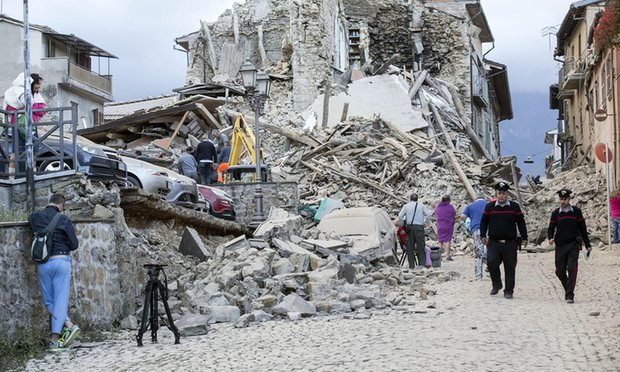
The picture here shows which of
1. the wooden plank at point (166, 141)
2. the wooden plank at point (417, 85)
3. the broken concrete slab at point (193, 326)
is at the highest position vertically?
the wooden plank at point (417, 85)

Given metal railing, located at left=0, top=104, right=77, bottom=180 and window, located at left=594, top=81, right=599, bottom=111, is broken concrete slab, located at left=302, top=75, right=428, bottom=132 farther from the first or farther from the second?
metal railing, located at left=0, top=104, right=77, bottom=180

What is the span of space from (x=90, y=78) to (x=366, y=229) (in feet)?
93.3

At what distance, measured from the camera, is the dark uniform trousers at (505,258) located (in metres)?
14.5

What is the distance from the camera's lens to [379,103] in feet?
130

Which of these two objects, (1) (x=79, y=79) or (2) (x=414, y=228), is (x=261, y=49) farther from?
(2) (x=414, y=228)

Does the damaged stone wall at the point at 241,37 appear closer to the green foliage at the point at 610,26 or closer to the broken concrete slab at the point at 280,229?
the green foliage at the point at 610,26

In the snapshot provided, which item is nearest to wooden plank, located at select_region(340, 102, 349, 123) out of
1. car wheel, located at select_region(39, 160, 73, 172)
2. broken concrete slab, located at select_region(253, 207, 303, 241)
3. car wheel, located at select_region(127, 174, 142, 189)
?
broken concrete slab, located at select_region(253, 207, 303, 241)

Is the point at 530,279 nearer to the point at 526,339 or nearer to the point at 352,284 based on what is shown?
the point at 352,284

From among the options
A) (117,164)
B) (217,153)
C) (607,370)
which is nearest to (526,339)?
(607,370)

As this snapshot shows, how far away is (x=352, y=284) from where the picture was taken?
15.8m

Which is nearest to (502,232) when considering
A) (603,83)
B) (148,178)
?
(148,178)

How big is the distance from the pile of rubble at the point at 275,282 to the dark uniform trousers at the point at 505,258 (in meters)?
1.07

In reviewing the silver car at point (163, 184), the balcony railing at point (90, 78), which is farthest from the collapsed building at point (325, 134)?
the balcony railing at point (90, 78)

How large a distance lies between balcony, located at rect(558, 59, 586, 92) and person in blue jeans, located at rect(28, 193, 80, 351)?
115 feet
